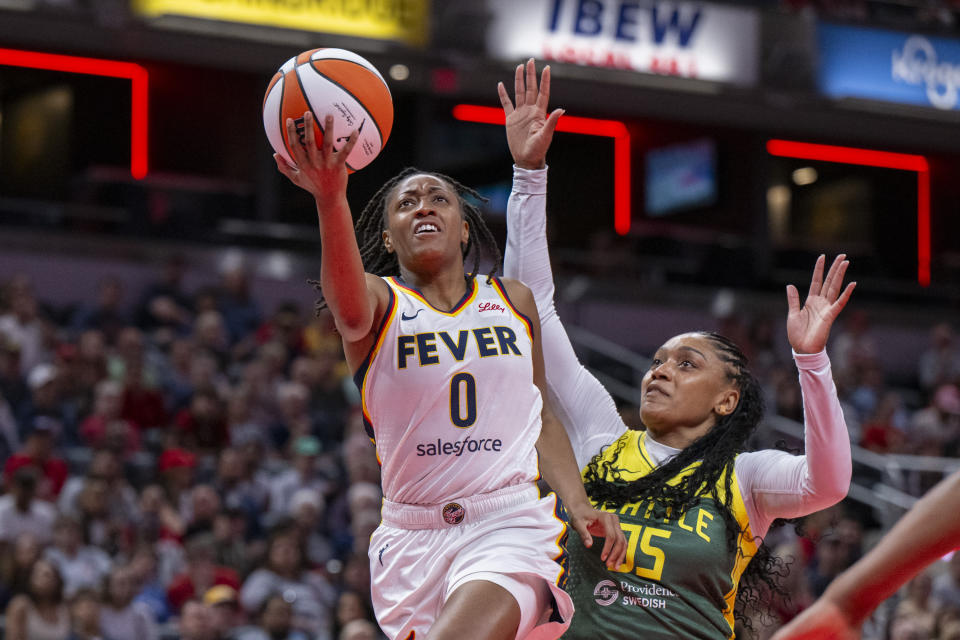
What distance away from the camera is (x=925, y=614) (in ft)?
34.1

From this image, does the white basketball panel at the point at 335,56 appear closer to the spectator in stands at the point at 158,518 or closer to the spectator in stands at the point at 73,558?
the spectator in stands at the point at 73,558

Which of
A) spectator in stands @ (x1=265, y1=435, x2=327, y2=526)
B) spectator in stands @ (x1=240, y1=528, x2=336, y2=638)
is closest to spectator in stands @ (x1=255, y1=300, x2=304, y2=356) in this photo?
spectator in stands @ (x1=265, y1=435, x2=327, y2=526)

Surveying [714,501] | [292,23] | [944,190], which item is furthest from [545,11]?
[714,501]

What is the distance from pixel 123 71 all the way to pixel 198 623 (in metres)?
10.9

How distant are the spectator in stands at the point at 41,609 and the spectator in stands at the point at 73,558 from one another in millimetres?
436

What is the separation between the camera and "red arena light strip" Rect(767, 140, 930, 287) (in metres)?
21.1

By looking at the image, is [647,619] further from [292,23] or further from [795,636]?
[292,23]

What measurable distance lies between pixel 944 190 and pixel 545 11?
877 cm

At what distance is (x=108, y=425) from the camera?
34.7ft

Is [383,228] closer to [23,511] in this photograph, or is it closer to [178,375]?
[23,511]

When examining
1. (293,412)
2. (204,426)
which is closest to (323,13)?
(293,412)

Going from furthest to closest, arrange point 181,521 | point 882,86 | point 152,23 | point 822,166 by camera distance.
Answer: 1. point 822,166
2. point 882,86
3. point 152,23
4. point 181,521

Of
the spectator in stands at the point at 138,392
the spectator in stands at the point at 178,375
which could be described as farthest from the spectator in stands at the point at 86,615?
the spectator in stands at the point at 178,375

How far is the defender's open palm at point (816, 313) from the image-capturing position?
13.7ft
